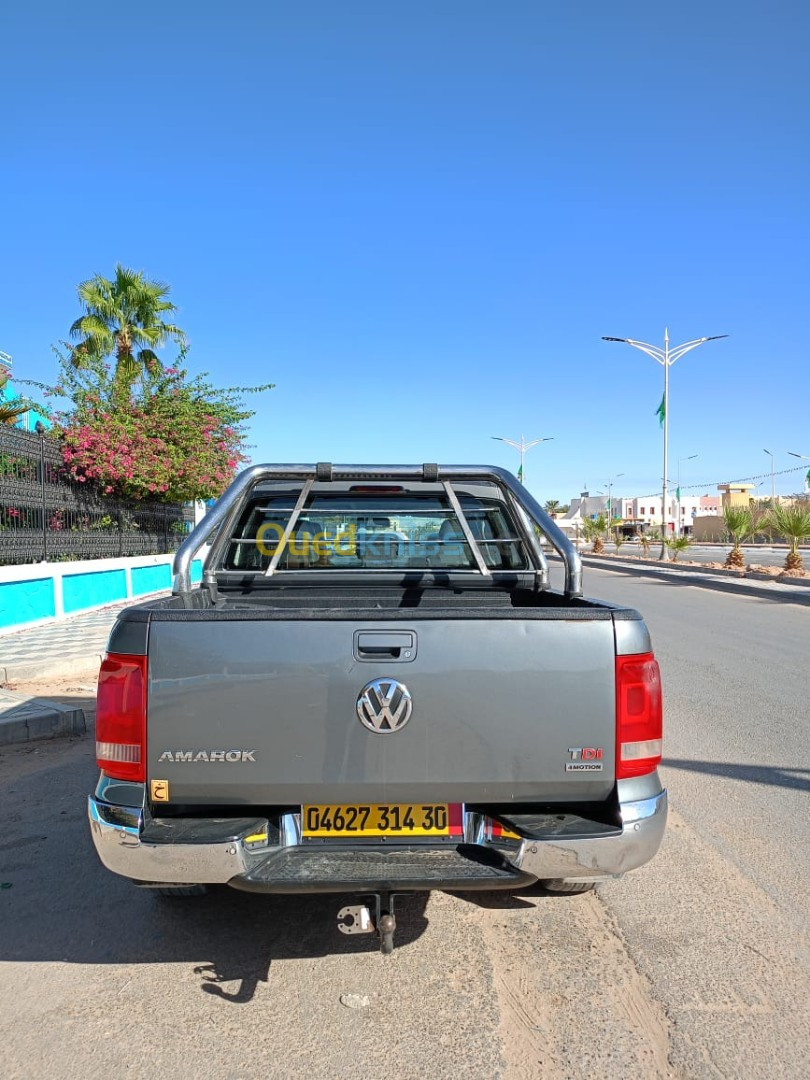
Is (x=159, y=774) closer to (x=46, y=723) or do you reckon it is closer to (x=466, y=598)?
(x=466, y=598)

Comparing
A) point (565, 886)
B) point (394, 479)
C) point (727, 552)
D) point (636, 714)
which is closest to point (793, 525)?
point (394, 479)

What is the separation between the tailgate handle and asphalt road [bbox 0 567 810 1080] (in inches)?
46.2

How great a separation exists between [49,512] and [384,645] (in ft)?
34.9

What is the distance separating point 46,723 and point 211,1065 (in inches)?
177

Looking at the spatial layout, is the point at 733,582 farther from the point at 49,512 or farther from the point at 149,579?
the point at 49,512

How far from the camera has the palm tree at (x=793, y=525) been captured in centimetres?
2283

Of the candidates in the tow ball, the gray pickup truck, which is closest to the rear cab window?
the gray pickup truck

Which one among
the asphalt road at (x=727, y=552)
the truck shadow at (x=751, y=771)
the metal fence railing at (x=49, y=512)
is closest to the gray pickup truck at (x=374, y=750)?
the truck shadow at (x=751, y=771)

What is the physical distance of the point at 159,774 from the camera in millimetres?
2461

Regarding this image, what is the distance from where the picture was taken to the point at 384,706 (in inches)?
96.1

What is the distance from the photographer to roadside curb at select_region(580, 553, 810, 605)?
60.8ft

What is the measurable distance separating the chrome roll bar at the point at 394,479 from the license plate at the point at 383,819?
1285 millimetres

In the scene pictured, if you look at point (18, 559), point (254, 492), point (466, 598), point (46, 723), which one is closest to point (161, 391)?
point (18, 559)

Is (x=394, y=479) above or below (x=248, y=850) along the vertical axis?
above
